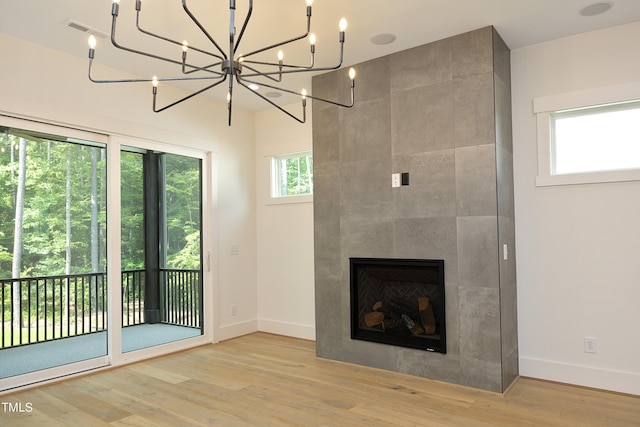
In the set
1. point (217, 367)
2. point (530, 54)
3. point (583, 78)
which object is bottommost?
point (217, 367)

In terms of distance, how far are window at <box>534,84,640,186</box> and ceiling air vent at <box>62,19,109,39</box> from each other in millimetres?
3648

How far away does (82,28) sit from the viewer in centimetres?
342

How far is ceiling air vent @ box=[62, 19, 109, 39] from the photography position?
3.32m

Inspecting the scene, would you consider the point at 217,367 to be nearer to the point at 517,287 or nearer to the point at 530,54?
the point at 517,287

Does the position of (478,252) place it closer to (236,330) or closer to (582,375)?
(582,375)

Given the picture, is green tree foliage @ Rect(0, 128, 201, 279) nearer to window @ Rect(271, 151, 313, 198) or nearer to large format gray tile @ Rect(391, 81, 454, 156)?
window @ Rect(271, 151, 313, 198)

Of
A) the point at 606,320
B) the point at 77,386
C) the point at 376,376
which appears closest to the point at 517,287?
the point at 606,320

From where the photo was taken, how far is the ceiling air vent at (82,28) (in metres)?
3.32

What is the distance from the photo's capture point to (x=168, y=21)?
11.0ft

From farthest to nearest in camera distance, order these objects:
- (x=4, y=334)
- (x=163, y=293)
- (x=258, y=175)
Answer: (x=258, y=175) < (x=163, y=293) < (x=4, y=334)

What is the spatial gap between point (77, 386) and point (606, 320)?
4318 mm

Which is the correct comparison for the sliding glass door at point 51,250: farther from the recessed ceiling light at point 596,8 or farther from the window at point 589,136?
the recessed ceiling light at point 596,8

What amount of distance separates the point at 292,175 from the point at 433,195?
2264 mm

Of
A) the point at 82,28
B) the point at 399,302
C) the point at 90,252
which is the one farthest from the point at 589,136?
the point at 90,252
